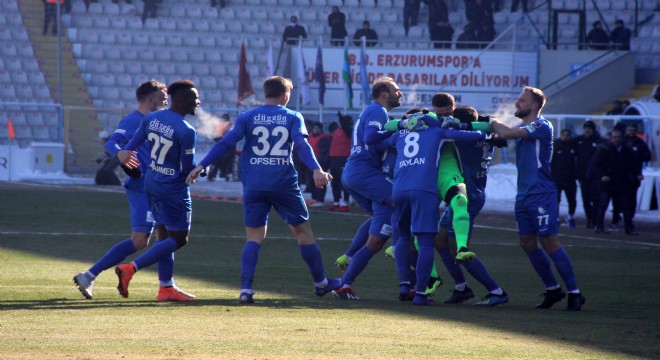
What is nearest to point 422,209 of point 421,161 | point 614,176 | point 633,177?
point 421,161

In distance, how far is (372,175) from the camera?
34.1ft

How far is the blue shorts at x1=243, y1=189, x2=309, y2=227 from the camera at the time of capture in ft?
30.8

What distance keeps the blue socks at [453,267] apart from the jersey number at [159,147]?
267cm

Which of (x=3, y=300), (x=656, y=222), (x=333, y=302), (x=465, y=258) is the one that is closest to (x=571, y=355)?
(x=465, y=258)

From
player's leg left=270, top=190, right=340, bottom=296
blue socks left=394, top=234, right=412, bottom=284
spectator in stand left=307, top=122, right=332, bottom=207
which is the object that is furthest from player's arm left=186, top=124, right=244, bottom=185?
spectator in stand left=307, top=122, right=332, bottom=207

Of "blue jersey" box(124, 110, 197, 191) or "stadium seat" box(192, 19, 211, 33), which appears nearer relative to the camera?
"blue jersey" box(124, 110, 197, 191)

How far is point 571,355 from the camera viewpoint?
273 inches

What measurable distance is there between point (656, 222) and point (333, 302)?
14.2 m

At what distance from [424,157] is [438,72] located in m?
23.6

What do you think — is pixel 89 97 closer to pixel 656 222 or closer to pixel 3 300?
pixel 656 222

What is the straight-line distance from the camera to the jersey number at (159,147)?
30.8 feet

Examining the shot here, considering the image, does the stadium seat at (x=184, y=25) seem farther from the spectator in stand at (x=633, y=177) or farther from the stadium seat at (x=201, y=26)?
the spectator in stand at (x=633, y=177)

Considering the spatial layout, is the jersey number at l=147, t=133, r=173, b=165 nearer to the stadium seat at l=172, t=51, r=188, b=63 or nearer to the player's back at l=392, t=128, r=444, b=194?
the player's back at l=392, t=128, r=444, b=194

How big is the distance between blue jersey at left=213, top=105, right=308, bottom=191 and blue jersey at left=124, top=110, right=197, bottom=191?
412 mm
